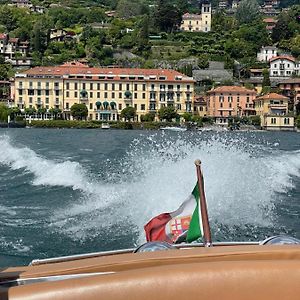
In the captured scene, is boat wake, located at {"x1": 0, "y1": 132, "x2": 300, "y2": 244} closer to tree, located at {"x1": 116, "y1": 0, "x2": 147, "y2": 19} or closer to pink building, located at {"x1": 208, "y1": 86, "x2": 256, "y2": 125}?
pink building, located at {"x1": 208, "y1": 86, "x2": 256, "y2": 125}

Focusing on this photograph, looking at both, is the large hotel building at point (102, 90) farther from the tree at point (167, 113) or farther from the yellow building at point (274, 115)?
the yellow building at point (274, 115)

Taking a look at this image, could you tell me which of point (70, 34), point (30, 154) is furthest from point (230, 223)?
point (70, 34)

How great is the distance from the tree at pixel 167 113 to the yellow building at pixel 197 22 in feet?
187

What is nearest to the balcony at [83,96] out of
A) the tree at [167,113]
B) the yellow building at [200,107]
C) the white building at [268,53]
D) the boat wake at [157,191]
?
the tree at [167,113]

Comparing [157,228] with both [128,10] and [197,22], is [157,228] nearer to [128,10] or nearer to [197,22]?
[197,22]

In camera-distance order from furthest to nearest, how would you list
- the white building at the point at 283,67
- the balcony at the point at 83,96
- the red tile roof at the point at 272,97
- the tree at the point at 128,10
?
the tree at the point at 128,10
the white building at the point at 283,67
the balcony at the point at 83,96
the red tile roof at the point at 272,97

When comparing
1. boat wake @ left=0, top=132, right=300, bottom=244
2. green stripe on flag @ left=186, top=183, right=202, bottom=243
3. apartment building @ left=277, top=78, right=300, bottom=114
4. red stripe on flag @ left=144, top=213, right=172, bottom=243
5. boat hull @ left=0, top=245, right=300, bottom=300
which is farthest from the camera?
apartment building @ left=277, top=78, right=300, bottom=114

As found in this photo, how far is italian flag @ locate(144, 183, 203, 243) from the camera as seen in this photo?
5355 mm

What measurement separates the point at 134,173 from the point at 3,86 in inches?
3288

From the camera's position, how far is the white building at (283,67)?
114m

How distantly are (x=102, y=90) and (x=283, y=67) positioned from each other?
32.7 metres

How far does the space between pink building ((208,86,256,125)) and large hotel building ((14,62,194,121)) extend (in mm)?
3250

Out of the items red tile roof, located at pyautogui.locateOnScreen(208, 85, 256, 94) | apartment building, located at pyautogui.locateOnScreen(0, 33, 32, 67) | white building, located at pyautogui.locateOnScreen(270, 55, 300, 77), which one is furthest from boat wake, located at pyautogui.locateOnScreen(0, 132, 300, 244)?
apartment building, located at pyautogui.locateOnScreen(0, 33, 32, 67)

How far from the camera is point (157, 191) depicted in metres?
17.1
